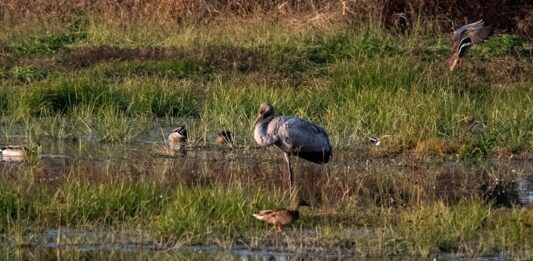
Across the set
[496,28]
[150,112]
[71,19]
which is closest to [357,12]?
[496,28]

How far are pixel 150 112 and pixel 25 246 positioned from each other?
5.40 metres

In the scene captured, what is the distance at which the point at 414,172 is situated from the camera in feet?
34.0

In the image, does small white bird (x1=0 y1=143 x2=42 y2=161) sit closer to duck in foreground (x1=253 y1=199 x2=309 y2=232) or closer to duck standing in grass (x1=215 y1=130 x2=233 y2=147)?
duck standing in grass (x1=215 y1=130 x2=233 y2=147)

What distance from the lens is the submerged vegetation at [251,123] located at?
7.66 metres

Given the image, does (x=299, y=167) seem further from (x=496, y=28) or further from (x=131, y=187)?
(x=496, y=28)

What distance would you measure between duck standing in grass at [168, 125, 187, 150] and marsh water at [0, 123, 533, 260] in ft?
0.30

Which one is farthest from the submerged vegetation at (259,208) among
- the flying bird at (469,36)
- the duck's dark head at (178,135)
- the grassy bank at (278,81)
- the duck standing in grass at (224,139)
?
the flying bird at (469,36)

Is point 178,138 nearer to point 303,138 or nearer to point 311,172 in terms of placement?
point 311,172

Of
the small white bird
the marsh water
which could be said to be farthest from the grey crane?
the small white bird

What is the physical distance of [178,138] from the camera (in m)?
11.4

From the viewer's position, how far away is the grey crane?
9711mm

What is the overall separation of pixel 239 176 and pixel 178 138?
183 cm

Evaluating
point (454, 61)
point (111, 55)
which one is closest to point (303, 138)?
point (454, 61)

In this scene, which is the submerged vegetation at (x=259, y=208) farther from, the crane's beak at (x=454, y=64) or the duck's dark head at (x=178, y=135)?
the crane's beak at (x=454, y=64)
